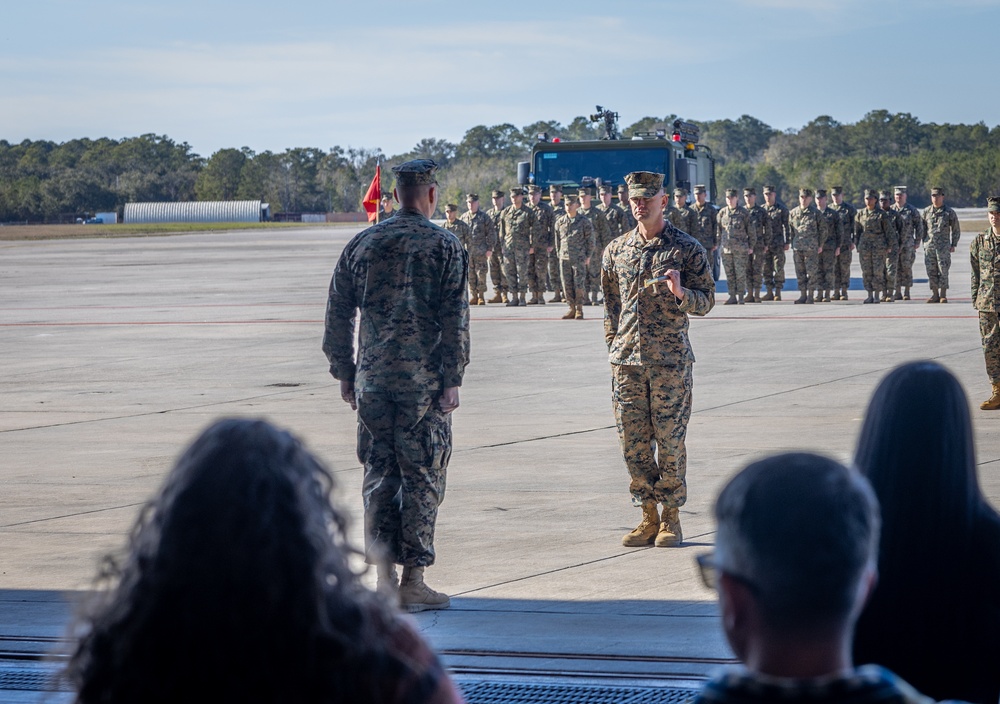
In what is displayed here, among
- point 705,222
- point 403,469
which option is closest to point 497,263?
point 705,222

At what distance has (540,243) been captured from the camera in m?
22.2

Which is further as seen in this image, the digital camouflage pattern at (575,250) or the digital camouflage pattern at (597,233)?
the digital camouflage pattern at (597,233)

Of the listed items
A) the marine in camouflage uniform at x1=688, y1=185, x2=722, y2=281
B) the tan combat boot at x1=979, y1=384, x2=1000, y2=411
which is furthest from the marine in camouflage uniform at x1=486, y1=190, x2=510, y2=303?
the tan combat boot at x1=979, y1=384, x2=1000, y2=411

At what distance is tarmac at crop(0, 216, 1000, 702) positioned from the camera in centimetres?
495

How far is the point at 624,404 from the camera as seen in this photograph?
6.61 metres

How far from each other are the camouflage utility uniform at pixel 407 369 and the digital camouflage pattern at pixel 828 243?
56.1 ft

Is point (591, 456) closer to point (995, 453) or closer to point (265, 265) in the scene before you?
point (995, 453)

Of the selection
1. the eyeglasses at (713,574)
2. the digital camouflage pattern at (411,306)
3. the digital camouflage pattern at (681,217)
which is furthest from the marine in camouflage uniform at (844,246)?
the eyeglasses at (713,574)

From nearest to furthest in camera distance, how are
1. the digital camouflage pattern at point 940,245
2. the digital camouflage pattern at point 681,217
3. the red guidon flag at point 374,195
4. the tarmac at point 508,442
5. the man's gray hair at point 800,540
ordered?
the man's gray hair at point 800,540 → the tarmac at point 508,442 → the red guidon flag at point 374,195 → the digital camouflage pattern at point 681,217 → the digital camouflage pattern at point 940,245

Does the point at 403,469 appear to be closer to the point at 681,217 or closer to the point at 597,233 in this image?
the point at 681,217

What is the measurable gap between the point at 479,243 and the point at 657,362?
17352mm

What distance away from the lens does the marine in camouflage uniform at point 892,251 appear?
848 inches

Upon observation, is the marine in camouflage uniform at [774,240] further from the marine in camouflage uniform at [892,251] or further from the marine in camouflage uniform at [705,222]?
the marine in camouflage uniform at [892,251]

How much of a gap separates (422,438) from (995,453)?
477 centimetres
